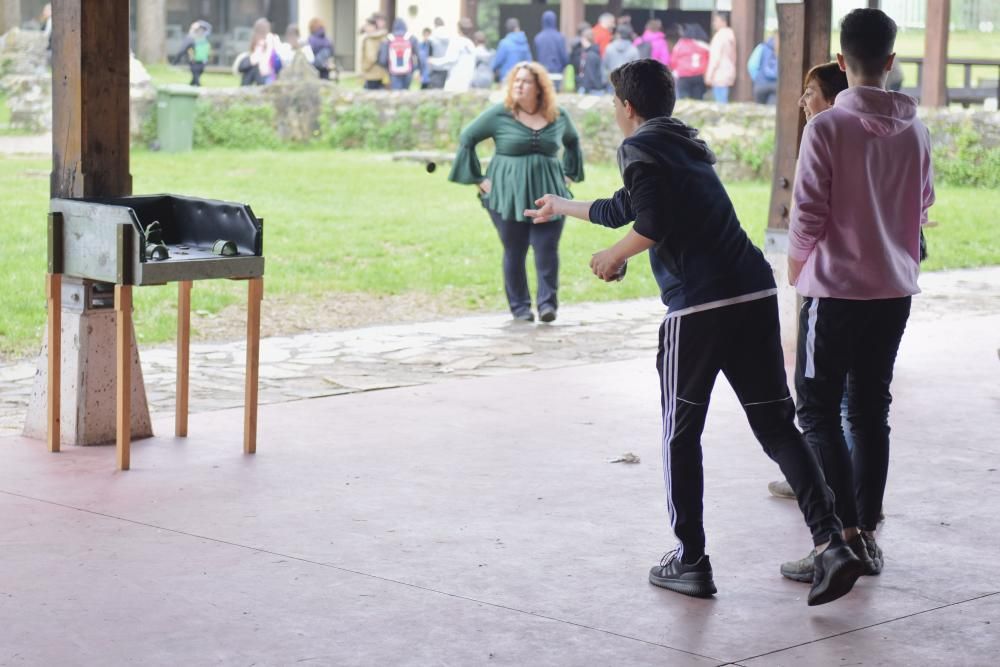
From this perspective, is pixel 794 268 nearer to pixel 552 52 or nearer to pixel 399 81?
pixel 552 52

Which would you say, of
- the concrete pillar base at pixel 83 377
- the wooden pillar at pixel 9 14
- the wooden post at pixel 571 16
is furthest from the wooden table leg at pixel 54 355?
the wooden pillar at pixel 9 14

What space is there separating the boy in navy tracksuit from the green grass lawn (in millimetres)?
6117

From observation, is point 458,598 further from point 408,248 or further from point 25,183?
point 25,183

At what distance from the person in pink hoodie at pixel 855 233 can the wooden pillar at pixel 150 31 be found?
34443 millimetres

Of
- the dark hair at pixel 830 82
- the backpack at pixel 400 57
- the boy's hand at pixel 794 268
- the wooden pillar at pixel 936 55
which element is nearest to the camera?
the boy's hand at pixel 794 268

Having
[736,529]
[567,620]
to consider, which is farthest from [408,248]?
[567,620]

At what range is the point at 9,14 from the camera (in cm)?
3794

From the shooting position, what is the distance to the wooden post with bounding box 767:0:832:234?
32.4ft

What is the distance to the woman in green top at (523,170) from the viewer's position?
1103 centimetres

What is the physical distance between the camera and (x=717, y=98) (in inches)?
1093

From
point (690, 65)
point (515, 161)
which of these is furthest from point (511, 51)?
point (515, 161)

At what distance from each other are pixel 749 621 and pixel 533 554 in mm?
947

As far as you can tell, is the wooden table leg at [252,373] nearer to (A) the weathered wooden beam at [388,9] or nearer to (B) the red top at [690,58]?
(B) the red top at [690,58]

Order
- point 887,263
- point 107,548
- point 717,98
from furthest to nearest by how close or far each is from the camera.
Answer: point 717,98 < point 107,548 < point 887,263
